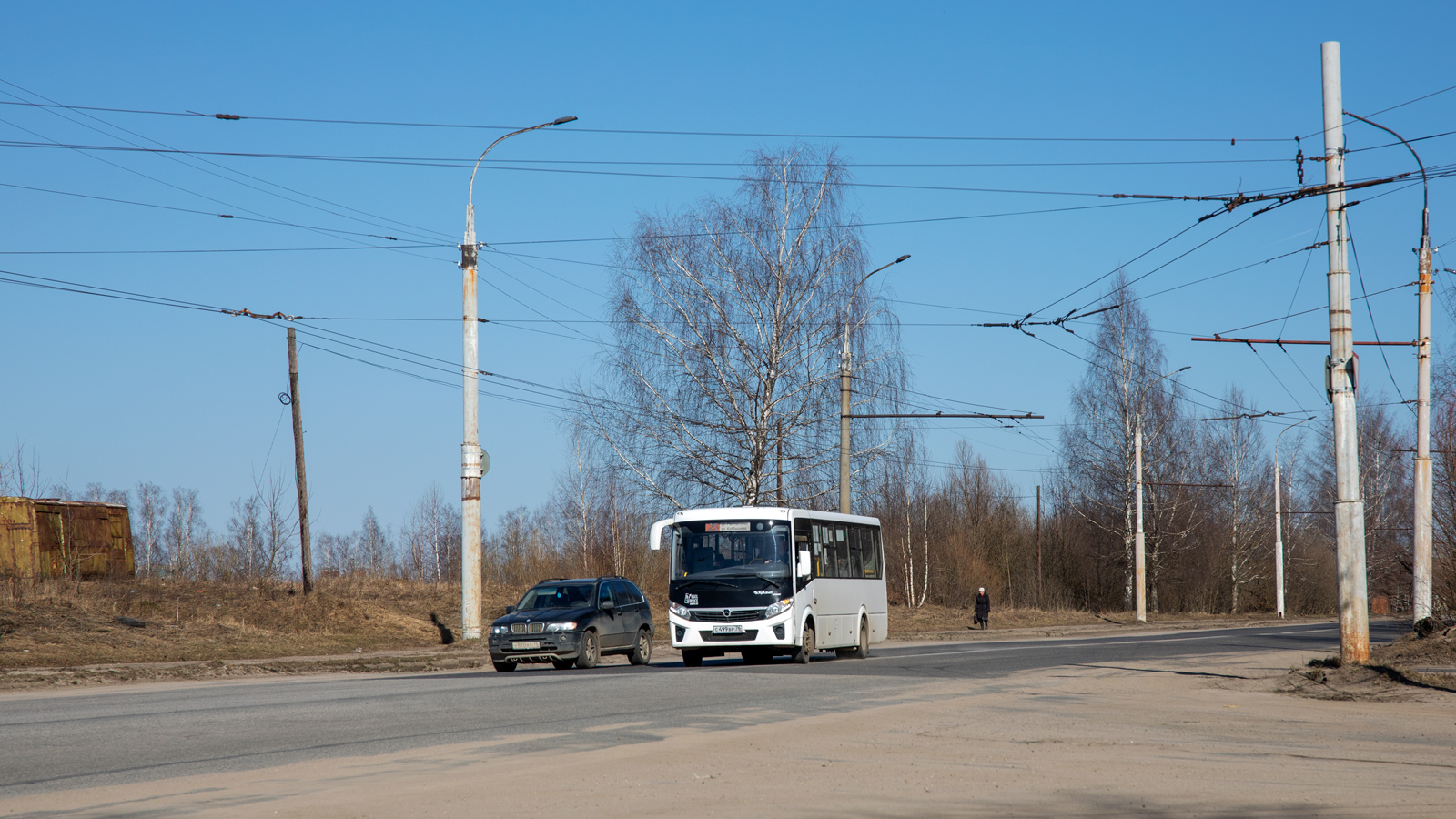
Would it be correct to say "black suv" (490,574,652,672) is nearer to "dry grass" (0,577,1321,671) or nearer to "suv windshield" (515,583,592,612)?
"suv windshield" (515,583,592,612)

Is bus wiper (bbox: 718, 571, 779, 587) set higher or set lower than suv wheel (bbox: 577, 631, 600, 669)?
higher

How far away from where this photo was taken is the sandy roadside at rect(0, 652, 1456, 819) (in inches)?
293

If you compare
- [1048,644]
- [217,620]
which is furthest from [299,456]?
[1048,644]

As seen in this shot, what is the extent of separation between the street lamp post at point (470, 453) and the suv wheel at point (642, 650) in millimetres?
5175

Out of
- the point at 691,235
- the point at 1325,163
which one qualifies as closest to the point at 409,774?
the point at 1325,163

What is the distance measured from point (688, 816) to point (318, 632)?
2470cm

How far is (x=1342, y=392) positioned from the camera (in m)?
16.2

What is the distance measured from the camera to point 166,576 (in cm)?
3519

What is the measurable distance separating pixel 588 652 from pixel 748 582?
3.16 meters

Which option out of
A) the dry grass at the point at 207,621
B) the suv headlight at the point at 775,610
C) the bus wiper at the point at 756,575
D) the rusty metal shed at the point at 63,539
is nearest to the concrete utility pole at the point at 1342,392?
the suv headlight at the point at 775,610

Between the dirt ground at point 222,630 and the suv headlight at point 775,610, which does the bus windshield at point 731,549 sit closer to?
the suv headlight at point 775,610

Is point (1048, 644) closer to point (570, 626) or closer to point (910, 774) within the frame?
point (570, 626)

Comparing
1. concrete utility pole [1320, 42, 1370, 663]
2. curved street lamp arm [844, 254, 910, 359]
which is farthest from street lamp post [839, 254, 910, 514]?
concrete utility pole [1320, 42, 1370, 663]

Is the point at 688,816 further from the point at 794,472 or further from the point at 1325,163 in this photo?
the point at 794,472
